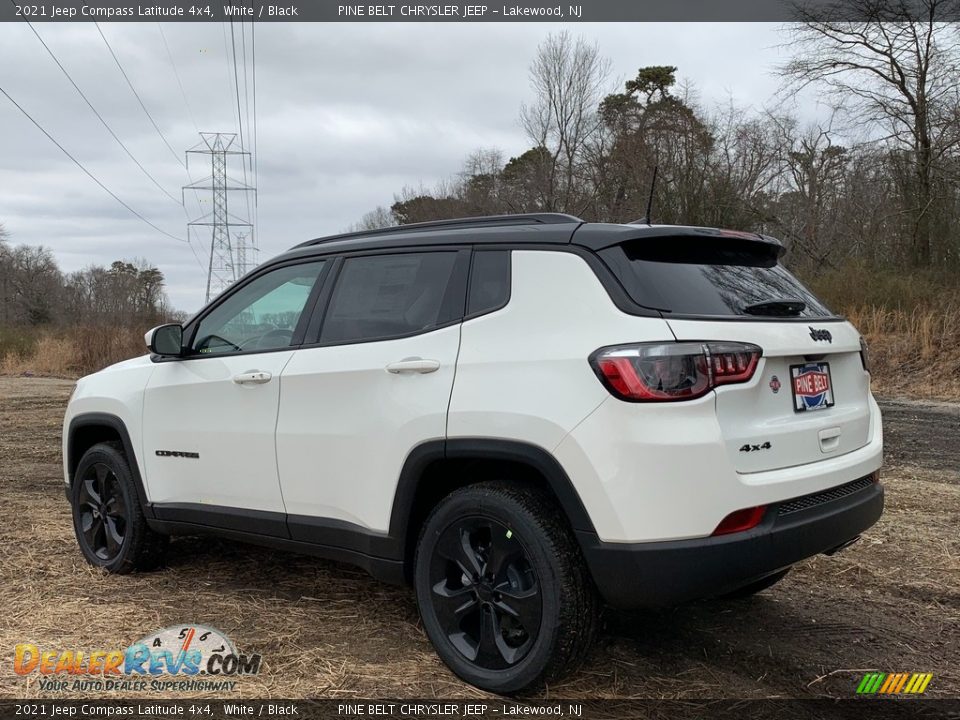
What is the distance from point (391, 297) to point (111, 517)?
2.43m

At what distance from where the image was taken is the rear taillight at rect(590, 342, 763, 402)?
8.51 feet

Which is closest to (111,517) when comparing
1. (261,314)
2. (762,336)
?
(261,314)

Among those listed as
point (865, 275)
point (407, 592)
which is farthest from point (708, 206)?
point (407, 592)

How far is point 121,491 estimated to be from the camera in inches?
177

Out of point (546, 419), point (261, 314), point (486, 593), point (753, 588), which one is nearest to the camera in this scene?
point (546, 419)

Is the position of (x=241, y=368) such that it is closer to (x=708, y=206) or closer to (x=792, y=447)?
(x=792, y=447)

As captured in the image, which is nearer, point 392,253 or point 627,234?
point 627,234

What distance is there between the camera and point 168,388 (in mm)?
4176

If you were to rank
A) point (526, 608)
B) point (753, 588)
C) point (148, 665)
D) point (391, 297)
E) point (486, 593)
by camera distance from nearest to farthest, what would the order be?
1. point (526, 608)
2. point (486, 593)
3. point (148, 665)
4. point (391, 297)
5. point (753, 588)

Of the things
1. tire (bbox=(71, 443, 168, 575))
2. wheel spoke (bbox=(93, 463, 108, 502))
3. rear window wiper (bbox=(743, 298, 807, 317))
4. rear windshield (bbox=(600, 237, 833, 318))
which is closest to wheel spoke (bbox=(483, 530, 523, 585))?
rear windshield (bbox=(600, 237, 833, 318))

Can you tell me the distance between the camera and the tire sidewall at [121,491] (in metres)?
4.41

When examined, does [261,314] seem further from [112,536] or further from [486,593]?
[486,593]

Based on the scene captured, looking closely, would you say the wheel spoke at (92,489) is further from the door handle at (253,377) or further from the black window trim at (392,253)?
the black window trim at (392,253)

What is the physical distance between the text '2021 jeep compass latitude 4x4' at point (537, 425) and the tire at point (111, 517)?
654 millimetres
